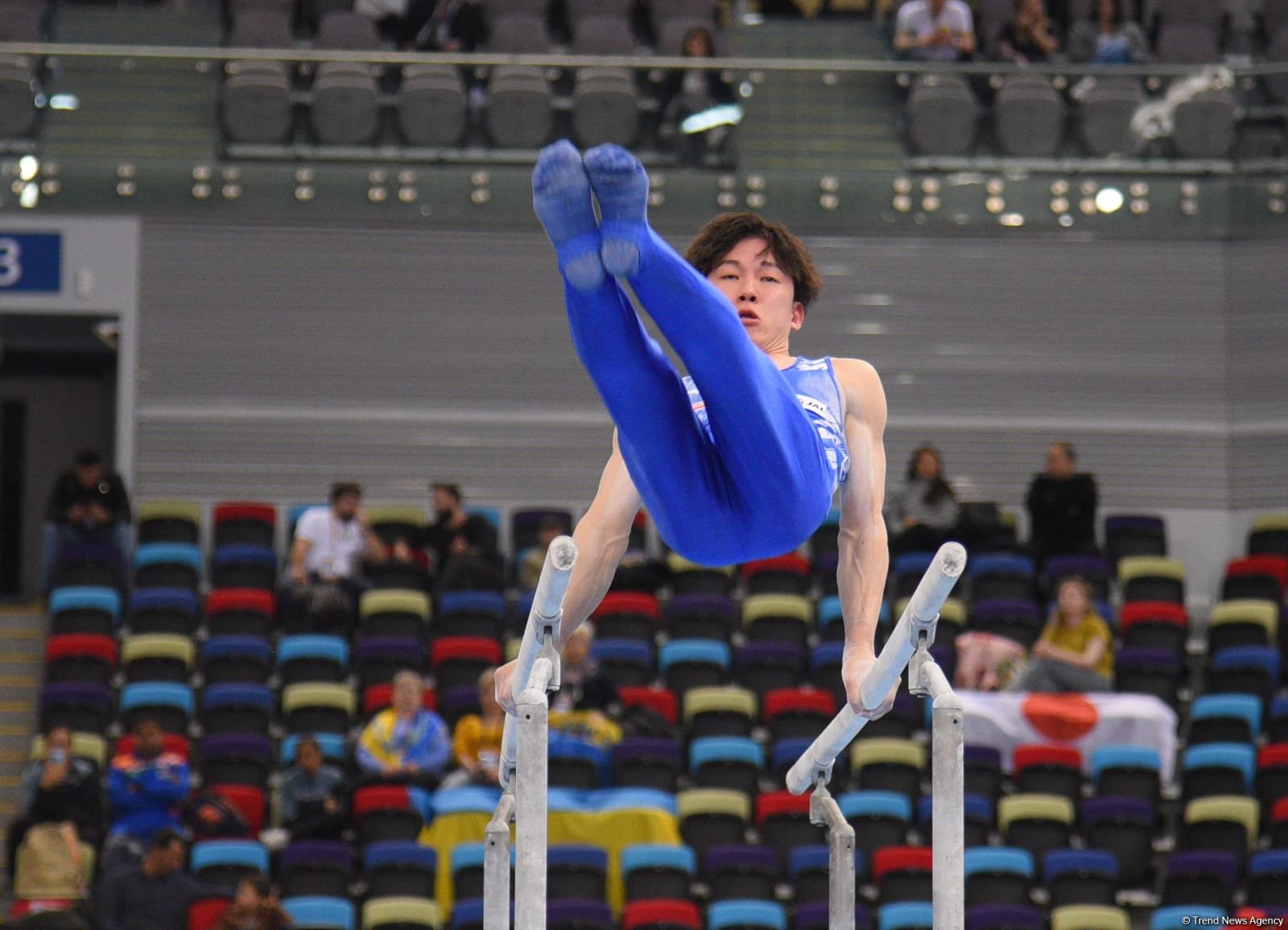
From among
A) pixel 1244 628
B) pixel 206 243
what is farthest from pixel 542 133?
pixel 1244 628

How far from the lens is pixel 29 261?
46.3 ft

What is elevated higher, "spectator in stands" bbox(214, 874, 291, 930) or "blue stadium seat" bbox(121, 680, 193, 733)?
"blue stadium seat" bbox(121, 680, 193, 733)

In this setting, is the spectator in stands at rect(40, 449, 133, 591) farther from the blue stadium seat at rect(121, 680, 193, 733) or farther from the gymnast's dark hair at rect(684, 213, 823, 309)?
the gymnast's dark hair at rect(684, 213, 823, 309)

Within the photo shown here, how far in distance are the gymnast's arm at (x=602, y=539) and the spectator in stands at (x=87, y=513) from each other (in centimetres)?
840

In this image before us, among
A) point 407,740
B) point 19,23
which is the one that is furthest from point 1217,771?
point 19,23

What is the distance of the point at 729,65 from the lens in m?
13.7

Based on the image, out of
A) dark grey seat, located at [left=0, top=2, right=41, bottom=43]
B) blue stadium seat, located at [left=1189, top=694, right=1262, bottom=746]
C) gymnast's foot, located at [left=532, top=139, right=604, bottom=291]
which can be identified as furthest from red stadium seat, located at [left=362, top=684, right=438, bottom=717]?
gymnast's foot, located at [left=532, top=139, right=604, bottom=291]

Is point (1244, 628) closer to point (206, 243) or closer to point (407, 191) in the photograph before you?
point (407, 191)

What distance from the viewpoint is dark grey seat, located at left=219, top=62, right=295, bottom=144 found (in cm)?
1361

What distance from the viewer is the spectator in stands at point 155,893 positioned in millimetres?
9586

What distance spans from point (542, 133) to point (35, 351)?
5.65m

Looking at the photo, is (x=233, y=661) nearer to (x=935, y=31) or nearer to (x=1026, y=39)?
(x=935, y=31)

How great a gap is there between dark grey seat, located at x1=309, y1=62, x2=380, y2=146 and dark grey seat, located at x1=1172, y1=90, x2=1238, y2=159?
5589mm

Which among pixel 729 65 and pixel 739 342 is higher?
pixel 729 65
